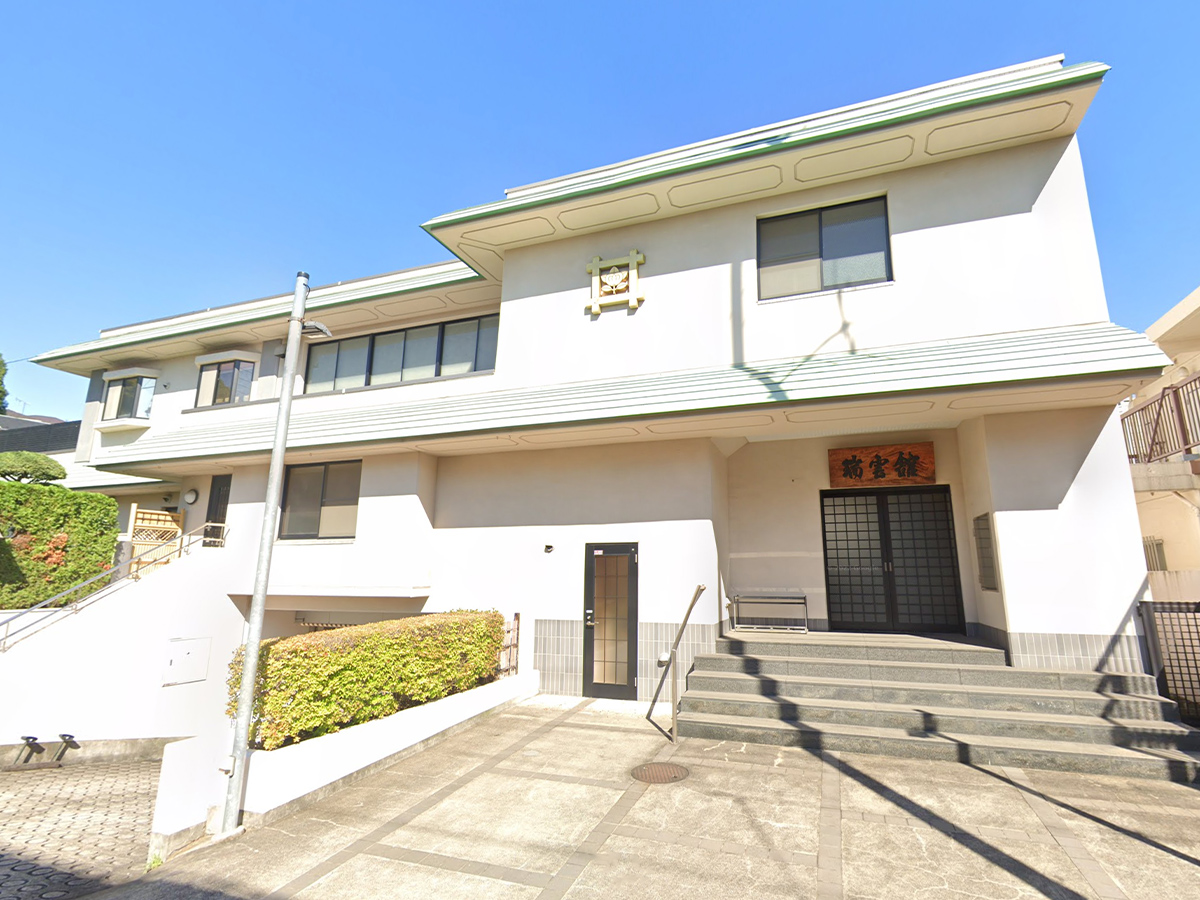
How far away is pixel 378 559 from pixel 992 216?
11.5 metres

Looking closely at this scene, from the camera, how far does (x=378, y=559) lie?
10.9 meters

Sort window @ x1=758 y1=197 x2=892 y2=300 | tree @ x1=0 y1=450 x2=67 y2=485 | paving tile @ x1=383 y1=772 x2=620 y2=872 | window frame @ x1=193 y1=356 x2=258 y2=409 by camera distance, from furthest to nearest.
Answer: window frame @ x1=193 y1=356 x2=258 y2=409 → tree @ x1=0 y1=450 x2=67 y2=485 → window @ x1=758 y1=197 x2=892 y2=300 → paving tile @ x1=383 y1=772 x2=620 y2=872

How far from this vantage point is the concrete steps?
6172mm

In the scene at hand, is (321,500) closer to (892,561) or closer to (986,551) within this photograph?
(892,561)

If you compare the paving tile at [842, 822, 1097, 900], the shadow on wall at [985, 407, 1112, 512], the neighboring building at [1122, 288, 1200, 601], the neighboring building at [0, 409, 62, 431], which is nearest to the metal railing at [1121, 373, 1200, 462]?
the neighboring building at [1122, 288, 1200, 601]

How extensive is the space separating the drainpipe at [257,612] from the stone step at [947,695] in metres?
5.48

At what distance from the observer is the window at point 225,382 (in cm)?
1446

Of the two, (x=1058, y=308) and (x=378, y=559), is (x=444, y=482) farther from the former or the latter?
(x=1058, y=308)

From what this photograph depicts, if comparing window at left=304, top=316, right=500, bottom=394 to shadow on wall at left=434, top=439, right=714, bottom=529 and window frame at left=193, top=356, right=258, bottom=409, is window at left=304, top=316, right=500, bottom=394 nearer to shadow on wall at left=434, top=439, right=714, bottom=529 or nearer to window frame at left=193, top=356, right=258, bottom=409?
window frame at left=193, top=356, right=258, bottom=409

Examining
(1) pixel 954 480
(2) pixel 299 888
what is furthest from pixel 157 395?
(1) pixel 954 480

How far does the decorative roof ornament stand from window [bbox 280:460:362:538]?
594cm

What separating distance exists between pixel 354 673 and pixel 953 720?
275 inches

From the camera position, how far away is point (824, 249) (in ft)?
30.0

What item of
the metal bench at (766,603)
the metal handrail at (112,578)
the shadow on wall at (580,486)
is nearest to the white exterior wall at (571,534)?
the shadow on wall at (580,486)
